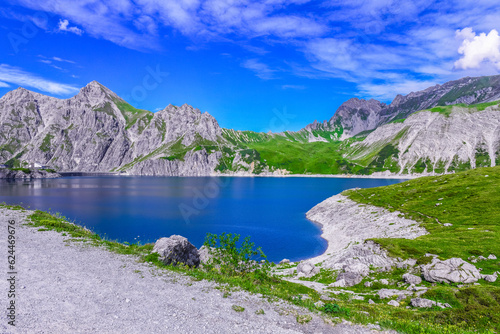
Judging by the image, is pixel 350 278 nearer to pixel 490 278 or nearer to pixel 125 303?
pixel 490 278

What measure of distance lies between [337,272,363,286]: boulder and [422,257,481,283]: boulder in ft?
23.4

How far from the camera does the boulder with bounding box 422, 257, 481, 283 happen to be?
2627 cm

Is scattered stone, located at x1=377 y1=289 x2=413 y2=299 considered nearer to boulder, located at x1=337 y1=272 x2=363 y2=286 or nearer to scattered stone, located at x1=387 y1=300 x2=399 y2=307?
scattered stone, located at x1=387 y1=300 x2=399 y2=307

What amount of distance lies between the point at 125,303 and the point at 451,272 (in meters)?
31.2

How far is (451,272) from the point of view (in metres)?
27.2

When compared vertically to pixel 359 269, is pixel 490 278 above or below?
above

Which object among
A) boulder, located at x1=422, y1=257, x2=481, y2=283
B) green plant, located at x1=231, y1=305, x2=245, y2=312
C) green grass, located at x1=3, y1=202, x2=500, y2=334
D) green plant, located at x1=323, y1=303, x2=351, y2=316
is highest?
green plant, located at x1=231, y1=305, x2=245, y2=312

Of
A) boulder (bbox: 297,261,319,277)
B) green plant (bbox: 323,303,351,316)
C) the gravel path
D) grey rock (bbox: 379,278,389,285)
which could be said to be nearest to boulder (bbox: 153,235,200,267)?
the gravel path

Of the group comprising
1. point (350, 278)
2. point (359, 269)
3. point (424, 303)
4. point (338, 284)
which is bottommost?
point (338, 284)

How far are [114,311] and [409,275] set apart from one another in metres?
29.6

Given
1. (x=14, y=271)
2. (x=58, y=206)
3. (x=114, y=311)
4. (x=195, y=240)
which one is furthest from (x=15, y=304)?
(x=58, y=206)

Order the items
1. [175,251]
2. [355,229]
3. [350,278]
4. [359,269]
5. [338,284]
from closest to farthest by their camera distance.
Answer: [175,251] → [338,284] → [350,278] → [359,269] → [355,229]

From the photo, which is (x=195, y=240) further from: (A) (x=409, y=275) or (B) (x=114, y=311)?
(B) (x=114, y=311)

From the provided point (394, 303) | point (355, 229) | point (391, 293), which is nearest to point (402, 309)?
point (394, 303)
